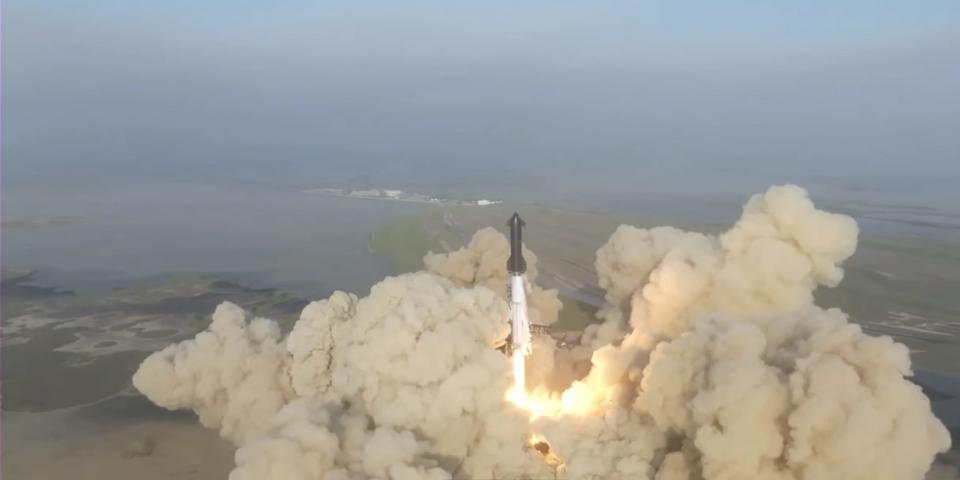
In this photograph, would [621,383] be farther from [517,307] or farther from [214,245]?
[214,245]

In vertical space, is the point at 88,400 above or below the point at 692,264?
below

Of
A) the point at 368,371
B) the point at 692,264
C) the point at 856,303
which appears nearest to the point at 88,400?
the point at 368,371

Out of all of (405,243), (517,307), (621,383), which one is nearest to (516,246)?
(517,307)

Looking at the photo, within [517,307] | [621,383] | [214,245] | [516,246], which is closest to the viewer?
[621,383]

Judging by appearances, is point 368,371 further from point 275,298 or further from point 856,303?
point 856,303

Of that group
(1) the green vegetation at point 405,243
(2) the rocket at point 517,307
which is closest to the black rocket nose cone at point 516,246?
(2) the rocket at point 517,307

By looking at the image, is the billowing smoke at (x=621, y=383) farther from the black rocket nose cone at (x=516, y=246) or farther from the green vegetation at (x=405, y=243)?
the green vegetation at (x=405, y=243)
